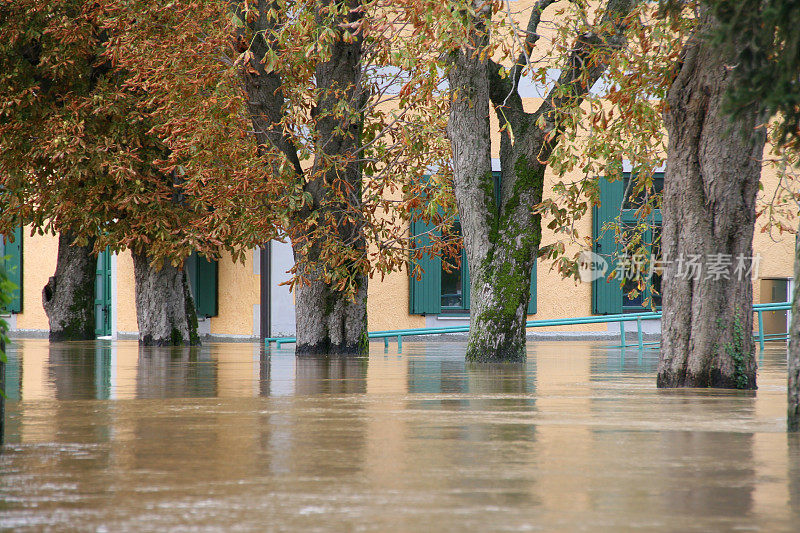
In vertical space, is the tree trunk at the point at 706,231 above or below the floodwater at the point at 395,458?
above

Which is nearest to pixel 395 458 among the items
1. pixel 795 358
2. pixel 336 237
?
pixel 795 358

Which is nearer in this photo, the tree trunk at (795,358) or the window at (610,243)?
the tree trunk at (795,358)

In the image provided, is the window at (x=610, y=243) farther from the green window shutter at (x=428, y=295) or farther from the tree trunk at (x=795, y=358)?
the tree trunk at (x=795, y=358)

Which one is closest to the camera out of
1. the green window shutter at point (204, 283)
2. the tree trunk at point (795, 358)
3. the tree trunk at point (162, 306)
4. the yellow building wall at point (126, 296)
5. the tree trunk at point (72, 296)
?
the tree trunk at point (795, 358)

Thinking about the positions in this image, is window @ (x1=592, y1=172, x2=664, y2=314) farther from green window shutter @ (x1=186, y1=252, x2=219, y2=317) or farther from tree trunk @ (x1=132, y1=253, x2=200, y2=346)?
tree trunk @ (x1=132, y1=253, x2=200, y2=346)

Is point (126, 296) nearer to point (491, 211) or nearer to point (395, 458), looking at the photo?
point (491, 211)

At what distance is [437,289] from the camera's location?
72.4ft

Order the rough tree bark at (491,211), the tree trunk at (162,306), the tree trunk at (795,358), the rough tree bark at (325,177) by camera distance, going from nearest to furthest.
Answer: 1. the tree trunk at (795,358)
2. the rough tree bark at (491,211)
3. the rough tree bark at (325,177)
4. the tree trunk at (162,306)

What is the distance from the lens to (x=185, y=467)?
15.0 ft

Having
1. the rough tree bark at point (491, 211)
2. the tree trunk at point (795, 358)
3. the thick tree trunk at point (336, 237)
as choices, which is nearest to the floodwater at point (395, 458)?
the tree trunk at point (795, 358)

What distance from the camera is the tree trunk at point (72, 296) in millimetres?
21047

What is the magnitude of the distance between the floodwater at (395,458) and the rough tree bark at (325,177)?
5.09 metres

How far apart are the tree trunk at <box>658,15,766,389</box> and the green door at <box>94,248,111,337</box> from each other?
19.5 m

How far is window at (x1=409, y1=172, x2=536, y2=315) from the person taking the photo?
72.1ft
